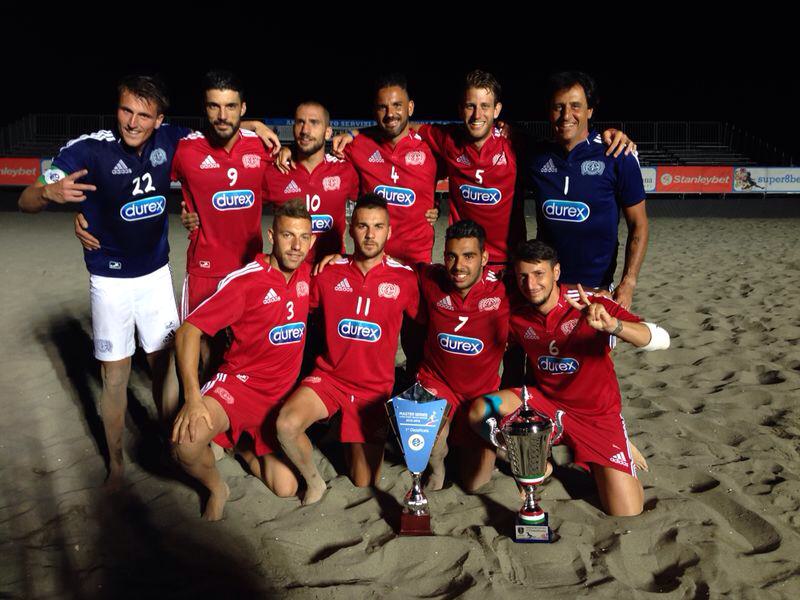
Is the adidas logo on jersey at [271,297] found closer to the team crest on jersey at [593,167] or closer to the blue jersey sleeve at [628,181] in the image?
the team crest on jersey at [593,167]

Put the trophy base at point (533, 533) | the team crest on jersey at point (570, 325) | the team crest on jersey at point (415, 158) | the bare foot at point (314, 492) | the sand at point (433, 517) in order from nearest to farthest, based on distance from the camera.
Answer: the sand at point (433, 517), the trophy base at point (533, 533), the bare foot at point (314, 492), the team crest on jersey at point (570, 325), the team crest on jersey at point (415, 158)

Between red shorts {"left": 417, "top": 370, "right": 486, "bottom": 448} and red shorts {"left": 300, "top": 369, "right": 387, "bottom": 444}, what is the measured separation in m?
0.32

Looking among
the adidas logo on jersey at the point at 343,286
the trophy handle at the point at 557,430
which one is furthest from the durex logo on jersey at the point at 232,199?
the trophy handle at the point at 557,430

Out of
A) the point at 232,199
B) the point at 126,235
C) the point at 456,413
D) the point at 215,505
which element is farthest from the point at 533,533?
the point at 126,235

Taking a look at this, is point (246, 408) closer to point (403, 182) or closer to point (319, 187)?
point (319, 187)

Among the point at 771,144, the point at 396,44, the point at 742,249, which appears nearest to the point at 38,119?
the point at 396,44

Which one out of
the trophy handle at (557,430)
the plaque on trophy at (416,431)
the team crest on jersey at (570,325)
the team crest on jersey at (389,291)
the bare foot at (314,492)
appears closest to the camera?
the plaque on trophy at (416,431)

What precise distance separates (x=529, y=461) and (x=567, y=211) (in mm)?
1598

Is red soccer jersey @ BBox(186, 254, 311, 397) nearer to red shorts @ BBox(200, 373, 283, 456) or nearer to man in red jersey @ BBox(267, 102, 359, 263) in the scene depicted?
red shorts @ BBox(200, 373, 283, 456)

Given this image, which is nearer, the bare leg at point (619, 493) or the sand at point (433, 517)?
the sand at point (433, 517)

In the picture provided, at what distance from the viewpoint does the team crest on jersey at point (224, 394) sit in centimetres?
379

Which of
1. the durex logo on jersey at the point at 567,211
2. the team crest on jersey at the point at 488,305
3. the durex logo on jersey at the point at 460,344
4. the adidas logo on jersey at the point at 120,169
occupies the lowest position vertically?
the durex logo on jersey at the point at 460,344

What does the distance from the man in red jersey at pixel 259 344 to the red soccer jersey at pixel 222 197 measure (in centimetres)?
54

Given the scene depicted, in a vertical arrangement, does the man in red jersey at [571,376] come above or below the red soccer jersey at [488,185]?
below
